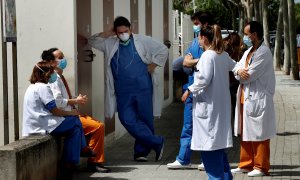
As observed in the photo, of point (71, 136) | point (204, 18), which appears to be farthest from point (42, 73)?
point (204, 18)

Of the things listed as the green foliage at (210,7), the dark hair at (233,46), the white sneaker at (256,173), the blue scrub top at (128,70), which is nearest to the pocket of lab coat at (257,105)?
the white sneaker at (256,173)

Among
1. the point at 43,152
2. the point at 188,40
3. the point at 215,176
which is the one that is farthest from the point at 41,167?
the point at 188,40

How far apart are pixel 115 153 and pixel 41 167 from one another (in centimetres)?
313

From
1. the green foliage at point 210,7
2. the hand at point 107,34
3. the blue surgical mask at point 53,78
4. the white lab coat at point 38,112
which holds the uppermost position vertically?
the green foliage at point 210,7

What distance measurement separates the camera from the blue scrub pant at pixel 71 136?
29.3 ft

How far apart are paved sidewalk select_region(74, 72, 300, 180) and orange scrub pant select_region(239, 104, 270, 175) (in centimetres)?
16

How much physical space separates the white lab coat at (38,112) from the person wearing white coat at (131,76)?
1.77 m

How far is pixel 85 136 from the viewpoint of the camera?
9.58 metres

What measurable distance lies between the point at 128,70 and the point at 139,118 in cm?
66

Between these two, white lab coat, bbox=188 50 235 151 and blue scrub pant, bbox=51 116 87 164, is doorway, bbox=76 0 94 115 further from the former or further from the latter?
white lab coat, bbox=188 50 235 151

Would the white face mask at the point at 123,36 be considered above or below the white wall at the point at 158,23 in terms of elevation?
below

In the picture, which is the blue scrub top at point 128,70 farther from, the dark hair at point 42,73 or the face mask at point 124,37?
the dark hair at point 42,73

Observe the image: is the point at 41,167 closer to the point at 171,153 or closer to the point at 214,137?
the point at 214,137

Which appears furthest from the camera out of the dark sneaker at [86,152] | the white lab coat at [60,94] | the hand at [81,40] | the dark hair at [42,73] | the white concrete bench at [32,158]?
the hand at [81,40]
